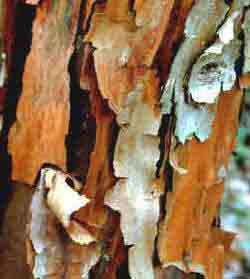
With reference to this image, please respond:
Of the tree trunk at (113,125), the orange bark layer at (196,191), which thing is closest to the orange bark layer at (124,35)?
the tree trunk at (113,125)

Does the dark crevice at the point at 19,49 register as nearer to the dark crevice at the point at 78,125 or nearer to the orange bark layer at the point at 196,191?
the dark crevice at the point at 78,125

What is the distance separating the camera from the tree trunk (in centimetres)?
64

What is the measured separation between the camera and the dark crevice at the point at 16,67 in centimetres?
68

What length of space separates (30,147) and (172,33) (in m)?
0.20

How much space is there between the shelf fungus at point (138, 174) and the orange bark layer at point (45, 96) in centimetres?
7

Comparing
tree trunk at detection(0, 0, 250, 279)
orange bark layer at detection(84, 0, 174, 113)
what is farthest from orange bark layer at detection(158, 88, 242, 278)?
orange bark layer at detection(84, 0, 174, 113)

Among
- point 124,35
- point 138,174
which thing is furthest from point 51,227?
point 124,35

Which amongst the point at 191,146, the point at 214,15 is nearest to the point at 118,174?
the point at 191,146

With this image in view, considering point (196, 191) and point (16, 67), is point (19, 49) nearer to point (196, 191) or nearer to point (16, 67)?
point (16, 67)

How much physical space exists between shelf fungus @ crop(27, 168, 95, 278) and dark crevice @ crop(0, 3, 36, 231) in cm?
6

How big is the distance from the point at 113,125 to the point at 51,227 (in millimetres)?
128

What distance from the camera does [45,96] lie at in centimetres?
66

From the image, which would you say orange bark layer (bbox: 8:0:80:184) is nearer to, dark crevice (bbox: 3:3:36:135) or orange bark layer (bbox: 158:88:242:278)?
dark crevice (bbox: 3:3:36:135)

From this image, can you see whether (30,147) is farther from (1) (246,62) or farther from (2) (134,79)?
(1) (246,62)
